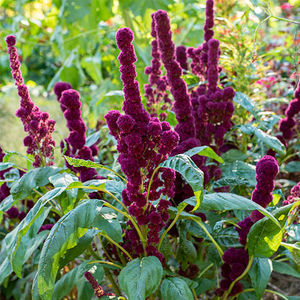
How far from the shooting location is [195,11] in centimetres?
257

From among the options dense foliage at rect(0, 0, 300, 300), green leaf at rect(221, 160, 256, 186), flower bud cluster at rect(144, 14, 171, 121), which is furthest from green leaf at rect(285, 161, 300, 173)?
flower bud cluster at rect(144, 14, 171, 121)

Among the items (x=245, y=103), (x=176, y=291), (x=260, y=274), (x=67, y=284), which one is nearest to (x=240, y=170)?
(x=245, y=103)

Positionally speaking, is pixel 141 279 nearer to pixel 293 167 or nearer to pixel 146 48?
pixel 293 167

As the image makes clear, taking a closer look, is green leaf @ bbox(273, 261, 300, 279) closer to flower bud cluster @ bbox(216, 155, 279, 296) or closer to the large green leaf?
flower bud cluster @ bbox(216, 155, 279, 296)

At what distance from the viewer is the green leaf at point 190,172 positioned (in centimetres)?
57

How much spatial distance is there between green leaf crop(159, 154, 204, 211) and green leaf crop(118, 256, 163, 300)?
16cm

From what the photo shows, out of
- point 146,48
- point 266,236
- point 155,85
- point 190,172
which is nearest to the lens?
A: point 190,172

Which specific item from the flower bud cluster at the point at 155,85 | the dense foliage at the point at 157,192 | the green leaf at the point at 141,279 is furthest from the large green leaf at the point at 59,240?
the flower bud cluster at the point at 155,85

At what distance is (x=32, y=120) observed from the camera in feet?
2.81

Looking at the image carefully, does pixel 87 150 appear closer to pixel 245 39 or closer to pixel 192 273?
pixel 192 273

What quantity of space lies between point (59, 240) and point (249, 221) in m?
0.42

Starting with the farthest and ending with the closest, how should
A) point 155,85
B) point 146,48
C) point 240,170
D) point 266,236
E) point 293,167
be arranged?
point 146,48 < point 293,167 < point 155,85 < point 240,170 < point 266,236

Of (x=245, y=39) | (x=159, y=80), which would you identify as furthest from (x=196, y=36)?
(x=159, y=80)

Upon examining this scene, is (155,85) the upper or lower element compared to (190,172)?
upper
